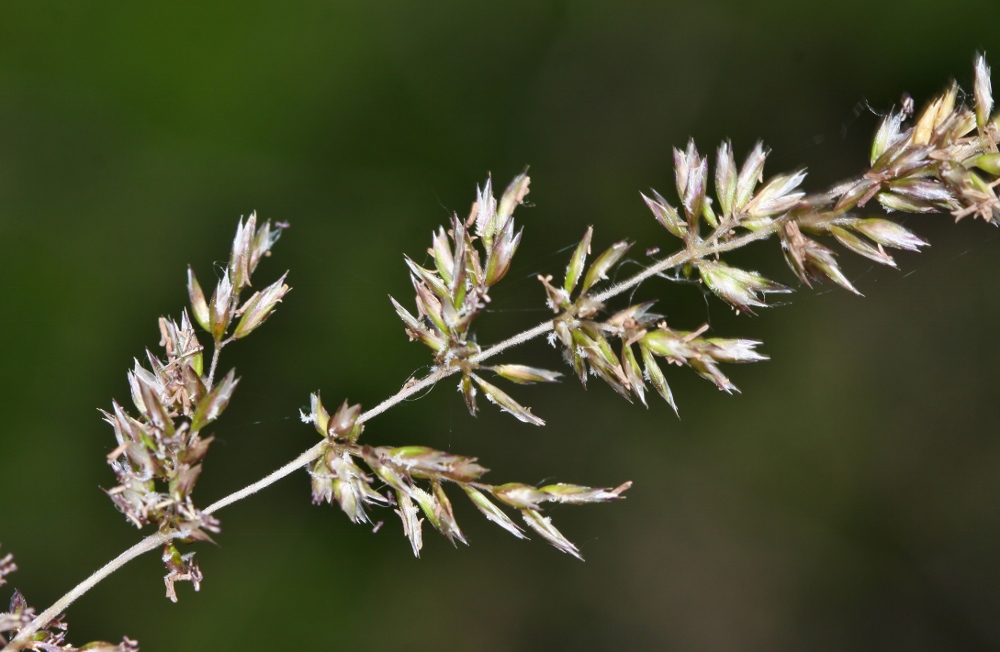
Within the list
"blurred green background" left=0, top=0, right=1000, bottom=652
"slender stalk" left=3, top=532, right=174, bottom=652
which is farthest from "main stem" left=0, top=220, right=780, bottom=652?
"blurred green background" left=0, top=0, right=1000, bottom=652

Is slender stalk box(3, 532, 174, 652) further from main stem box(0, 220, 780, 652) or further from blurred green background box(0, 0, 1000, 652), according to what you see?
blurred green background box(0, 0, 1000, 652)

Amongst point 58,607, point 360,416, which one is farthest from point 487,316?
point 58,607

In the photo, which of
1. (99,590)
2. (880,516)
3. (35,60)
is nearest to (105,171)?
(35,60)

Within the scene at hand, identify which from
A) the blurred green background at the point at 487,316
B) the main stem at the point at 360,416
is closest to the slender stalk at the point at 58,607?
the main stem at the point at 360,416

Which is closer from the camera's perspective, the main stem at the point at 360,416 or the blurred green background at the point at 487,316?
the main stem at the point at 360,416

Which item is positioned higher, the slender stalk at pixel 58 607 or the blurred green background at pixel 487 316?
the blurred green background at pixel 487 316

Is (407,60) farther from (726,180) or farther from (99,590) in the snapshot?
(99,590)

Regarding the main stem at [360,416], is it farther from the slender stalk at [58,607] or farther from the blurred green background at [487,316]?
the blurred green background at [487,316]

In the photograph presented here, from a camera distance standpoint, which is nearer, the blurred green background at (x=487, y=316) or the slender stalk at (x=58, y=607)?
the slender stalk at (x=58, y=607)
